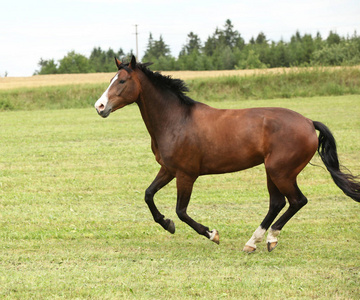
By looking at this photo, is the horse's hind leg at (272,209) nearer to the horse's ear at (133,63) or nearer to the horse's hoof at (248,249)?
the horse's hoof at (248,249)

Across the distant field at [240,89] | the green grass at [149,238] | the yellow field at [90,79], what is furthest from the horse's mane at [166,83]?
the yellow field at [90,79]

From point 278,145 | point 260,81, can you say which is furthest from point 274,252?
point 260,81

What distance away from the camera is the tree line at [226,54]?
89625 mm

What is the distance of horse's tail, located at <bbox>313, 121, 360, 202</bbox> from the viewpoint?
23.7 ft

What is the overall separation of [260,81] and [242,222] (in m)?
31.6

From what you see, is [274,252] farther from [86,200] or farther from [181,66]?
[181,66]

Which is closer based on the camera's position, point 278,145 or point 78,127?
point 278,145

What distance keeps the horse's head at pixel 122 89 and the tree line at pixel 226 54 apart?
205 feet

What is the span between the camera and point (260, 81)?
39219mm

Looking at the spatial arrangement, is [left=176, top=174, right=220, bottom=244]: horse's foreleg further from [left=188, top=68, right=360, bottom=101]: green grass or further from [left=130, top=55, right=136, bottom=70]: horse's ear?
[left=188, top=68, right=360, bottom=101]: green grass

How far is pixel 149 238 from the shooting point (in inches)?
304

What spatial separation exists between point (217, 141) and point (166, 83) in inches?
43.8

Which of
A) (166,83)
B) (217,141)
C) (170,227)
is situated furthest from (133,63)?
(170,227)

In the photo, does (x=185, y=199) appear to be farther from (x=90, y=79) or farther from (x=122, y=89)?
(x=90, y=79)
